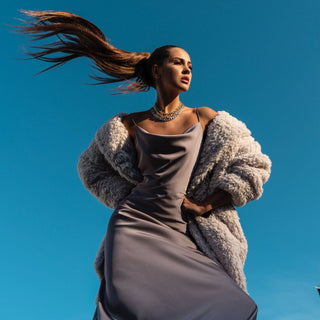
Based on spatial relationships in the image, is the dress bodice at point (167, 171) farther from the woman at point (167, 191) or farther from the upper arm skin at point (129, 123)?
the upper arm skin at point (129, 123)

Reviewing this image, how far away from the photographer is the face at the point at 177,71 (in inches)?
129

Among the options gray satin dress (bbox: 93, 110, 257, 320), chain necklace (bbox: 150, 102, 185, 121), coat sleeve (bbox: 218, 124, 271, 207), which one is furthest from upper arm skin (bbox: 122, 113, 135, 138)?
coat sleeve (bbox: 218, 124, 271, 207)

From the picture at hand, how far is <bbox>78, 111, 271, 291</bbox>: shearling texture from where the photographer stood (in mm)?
2873

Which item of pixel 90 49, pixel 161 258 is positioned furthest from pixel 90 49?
pixel 161 258

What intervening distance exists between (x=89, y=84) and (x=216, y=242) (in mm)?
2036

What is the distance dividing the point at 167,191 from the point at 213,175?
422 millimetres

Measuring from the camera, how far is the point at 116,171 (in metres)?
3.46

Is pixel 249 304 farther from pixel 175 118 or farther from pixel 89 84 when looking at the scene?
pixel 89 84

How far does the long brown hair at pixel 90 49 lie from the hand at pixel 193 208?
1364 mm

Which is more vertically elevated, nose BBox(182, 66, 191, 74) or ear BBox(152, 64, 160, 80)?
ear BBox(152, 64, 160, 80)

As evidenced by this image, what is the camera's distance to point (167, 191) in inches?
116

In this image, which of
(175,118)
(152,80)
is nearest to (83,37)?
(152,80)

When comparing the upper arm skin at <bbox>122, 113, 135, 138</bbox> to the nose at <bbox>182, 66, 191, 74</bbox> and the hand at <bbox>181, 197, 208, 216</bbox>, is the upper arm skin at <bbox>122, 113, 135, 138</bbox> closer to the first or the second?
the nose at <bbox>182, 66, 191, 74</bbox>

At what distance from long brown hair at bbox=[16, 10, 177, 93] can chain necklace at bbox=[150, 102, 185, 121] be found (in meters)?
0.45
